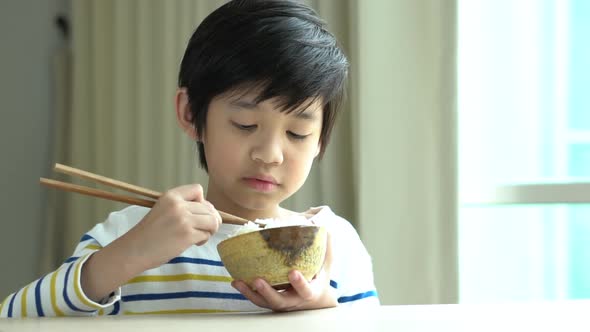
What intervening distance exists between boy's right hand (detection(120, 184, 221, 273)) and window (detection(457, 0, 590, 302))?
4.15 feet

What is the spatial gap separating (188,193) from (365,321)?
33 centimetres

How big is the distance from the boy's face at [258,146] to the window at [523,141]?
1.00m

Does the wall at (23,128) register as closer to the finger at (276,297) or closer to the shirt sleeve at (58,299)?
the shirt sleeve at (58,299)

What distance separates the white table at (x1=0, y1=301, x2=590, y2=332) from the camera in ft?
2.23

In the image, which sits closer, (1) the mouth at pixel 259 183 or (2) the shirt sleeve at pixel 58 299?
(2) the shirt sleeve at pixel 58 299

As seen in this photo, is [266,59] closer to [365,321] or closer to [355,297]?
[355,297]

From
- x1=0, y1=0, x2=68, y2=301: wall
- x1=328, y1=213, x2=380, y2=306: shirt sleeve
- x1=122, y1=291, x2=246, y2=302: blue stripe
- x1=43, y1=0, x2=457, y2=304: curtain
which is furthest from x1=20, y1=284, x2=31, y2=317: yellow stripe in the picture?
x1=0, y1=0, x2=68, y2=301: wall

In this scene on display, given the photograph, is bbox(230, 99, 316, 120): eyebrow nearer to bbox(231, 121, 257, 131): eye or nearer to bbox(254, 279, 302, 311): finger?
bbox(231, 121, 257, 131): eye

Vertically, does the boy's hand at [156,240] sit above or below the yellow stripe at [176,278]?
above

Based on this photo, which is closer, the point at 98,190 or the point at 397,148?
the point at 98,190

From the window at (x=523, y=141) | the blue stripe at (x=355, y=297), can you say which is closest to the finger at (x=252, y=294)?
the blue stripe at (x=355, y=297)

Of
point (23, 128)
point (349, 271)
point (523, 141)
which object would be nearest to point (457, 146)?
point (523, 141)

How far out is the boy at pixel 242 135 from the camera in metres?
1.14

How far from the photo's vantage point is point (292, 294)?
0.94m
